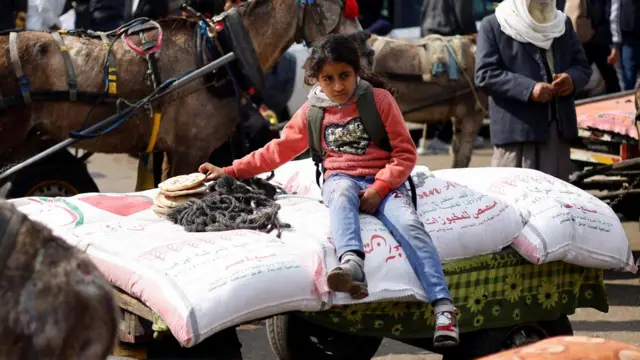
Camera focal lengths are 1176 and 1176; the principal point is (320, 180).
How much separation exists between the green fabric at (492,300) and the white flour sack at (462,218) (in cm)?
6

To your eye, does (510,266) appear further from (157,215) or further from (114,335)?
(114,335)

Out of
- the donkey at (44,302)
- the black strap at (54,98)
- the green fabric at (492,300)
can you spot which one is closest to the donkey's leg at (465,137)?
the black strap at (54,98)

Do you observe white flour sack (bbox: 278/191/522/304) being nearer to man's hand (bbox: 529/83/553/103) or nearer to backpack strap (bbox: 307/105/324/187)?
backpack strap (bbox: 307/105/324/187)

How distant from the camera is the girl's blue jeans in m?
4.81

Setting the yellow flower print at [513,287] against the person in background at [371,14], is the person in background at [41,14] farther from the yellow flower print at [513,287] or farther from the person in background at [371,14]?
the yellow flower print at [513,287]

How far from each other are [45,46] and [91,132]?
603mm

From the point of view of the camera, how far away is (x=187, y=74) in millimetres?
7520

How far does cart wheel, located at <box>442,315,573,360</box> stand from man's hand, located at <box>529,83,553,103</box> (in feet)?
6.14

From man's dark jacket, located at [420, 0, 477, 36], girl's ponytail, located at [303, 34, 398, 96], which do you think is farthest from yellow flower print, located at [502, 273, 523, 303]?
man's dark jacket, located at [420, 0, 477, 36]

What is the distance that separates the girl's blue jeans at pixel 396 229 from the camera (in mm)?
4809

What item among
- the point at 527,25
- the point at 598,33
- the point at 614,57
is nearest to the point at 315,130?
the point at 527,25

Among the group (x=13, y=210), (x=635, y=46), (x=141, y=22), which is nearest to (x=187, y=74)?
(x=141, y=22)

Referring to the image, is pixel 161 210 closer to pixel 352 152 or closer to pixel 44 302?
pixel 352 152

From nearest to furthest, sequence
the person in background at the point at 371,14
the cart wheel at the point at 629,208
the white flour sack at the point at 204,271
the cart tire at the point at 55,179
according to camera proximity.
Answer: the white flour sack at the point at 204,271 < the cart tire at the point at 55,179 < the cart wheel at the point at 629,208 < the person in background at the point at 371,14
